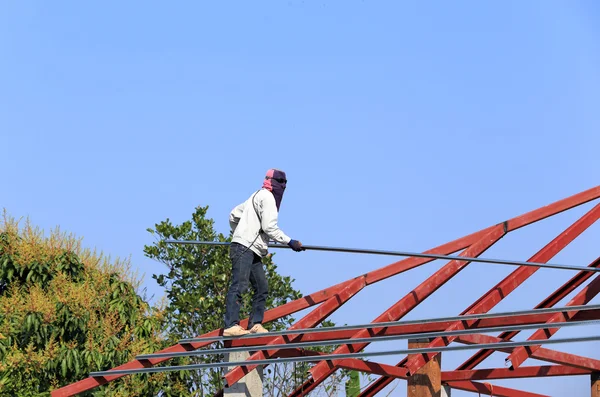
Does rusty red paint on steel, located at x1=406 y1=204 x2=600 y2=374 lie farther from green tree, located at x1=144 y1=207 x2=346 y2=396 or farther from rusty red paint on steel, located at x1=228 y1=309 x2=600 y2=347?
green tree, located at x1=144 y1=207 x2=346 y2=396

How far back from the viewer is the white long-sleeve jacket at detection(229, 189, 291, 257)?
11.6 metres

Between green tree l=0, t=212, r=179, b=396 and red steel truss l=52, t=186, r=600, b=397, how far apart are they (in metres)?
4.75

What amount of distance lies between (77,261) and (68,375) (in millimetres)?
2231

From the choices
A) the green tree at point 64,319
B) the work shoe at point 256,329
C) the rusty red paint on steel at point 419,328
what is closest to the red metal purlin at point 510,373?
the rusty red paint on steel at point 419,328

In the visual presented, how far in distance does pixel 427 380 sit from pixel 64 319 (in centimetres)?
800

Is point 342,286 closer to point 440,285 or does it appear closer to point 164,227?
point 440,285

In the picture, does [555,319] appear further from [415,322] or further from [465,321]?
[415,322]

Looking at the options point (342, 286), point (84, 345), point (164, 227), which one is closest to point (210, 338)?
point (342, 286)

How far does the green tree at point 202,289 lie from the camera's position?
787 inches

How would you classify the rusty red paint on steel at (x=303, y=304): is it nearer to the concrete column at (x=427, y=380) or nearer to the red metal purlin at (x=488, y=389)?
the concrete column at (x=427, y=380)

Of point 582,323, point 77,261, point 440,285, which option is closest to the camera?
point 582,323

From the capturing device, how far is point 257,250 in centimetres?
1181

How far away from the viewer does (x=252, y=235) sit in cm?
1173

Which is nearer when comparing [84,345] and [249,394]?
[249,394]
